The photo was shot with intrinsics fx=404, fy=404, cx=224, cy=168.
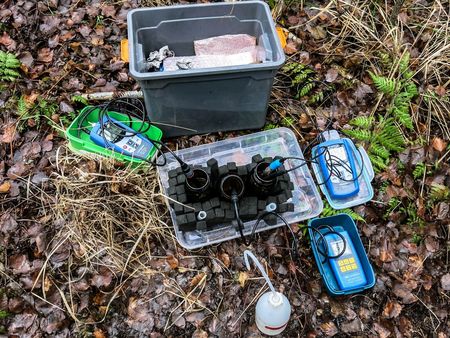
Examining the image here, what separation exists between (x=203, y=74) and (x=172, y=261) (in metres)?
0.96

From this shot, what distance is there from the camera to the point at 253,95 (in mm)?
2221

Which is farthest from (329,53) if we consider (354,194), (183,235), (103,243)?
(103,243)

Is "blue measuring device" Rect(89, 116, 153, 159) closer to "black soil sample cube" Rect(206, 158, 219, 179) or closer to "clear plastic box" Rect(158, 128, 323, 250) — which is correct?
"clear plastic box" Rect(158, 128, 323, 250)

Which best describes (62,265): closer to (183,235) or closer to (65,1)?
(183,235)

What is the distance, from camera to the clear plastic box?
213 centimetres

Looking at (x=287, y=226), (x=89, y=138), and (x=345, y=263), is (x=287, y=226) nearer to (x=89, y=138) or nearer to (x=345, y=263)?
(x=345, y=263)

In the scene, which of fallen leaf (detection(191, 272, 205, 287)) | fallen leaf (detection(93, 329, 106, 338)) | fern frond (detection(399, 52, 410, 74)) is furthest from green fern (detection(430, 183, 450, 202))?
fallen leaf (detection(93, 329, 106, 338))

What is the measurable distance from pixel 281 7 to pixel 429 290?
79.7 inches

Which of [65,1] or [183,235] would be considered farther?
[65,1]

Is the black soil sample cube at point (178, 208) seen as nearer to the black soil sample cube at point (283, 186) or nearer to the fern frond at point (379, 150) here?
the black soil sample cube at point (283, 186)

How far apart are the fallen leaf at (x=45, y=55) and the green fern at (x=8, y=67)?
0.15m

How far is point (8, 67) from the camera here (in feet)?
8.53

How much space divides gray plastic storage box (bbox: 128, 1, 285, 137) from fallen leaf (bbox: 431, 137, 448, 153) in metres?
1.06

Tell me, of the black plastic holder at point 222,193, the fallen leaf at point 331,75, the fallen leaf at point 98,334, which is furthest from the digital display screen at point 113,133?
the fallen leaf at point 331,75
